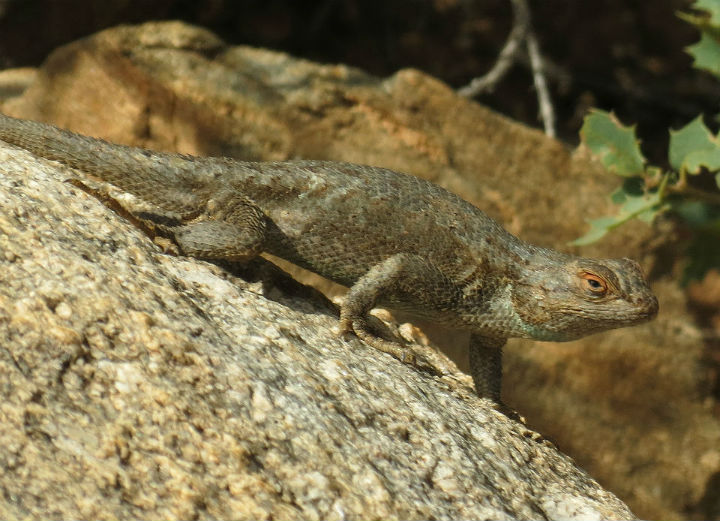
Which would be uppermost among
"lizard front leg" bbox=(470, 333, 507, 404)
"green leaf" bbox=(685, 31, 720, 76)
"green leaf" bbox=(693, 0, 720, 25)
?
"green leaf" bbox=(693, 0, 720, 25)

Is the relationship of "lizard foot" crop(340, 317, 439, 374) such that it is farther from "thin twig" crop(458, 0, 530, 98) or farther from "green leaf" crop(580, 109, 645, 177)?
"thin twig" crop(458, 0, 530, 98)

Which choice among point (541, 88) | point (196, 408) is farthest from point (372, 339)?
point (541, 88)

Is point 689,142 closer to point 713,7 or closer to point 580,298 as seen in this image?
point 713,7

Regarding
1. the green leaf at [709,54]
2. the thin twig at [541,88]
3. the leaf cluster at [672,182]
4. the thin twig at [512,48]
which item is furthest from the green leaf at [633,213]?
the thin twig at [512,48]

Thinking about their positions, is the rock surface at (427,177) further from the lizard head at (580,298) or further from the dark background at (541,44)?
the dark background at (541,44)

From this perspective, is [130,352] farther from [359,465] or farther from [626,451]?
[626,451]

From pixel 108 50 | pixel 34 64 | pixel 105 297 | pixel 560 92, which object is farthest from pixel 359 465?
pixel 560 92

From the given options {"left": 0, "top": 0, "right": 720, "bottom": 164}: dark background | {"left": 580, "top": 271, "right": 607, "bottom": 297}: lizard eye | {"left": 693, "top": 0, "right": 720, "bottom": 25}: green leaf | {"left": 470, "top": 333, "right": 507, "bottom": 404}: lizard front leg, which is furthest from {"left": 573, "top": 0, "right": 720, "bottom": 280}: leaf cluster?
{"left": 0, "top": 0, "right": 720, "bottom": 164}: dark background
